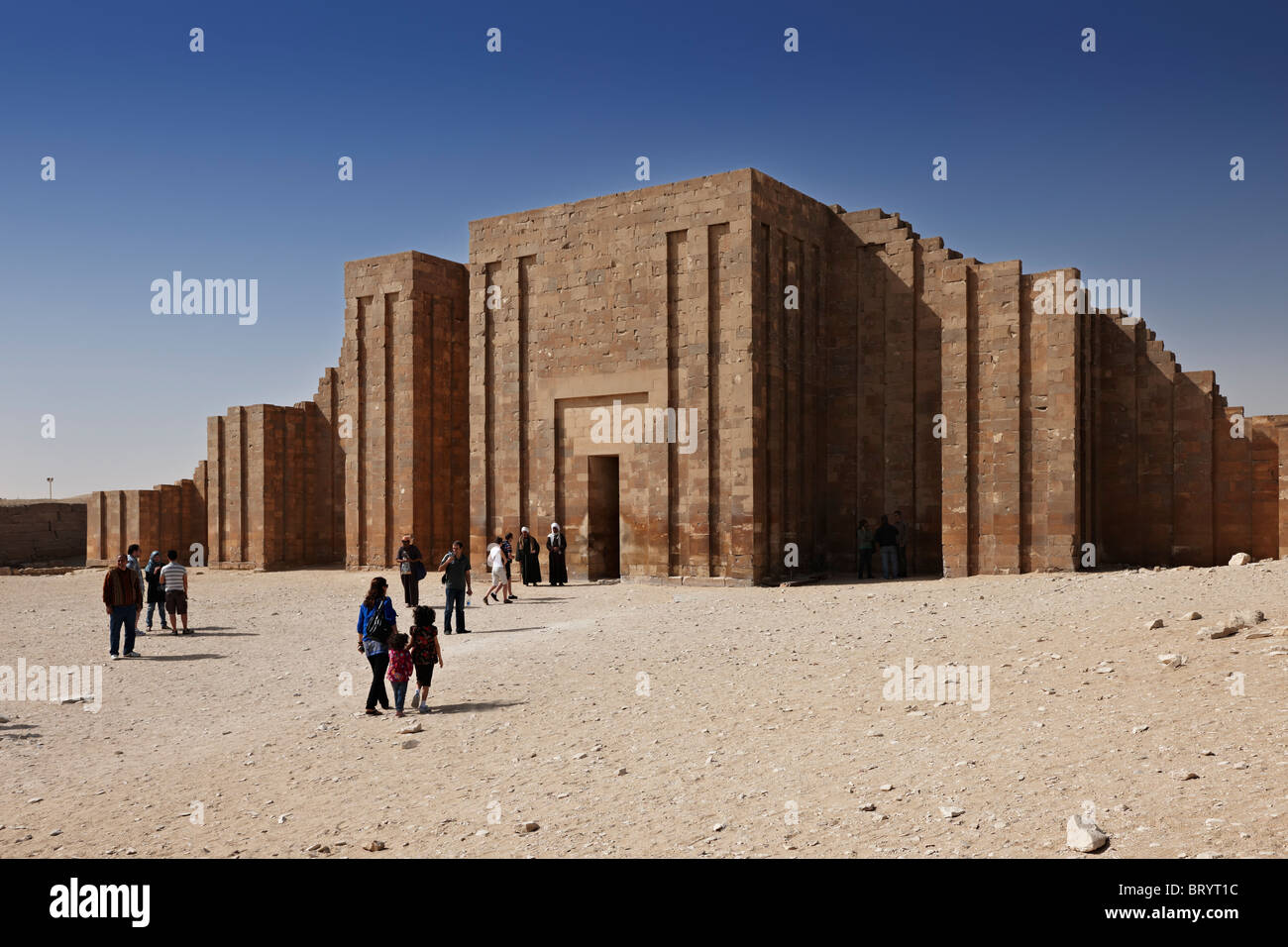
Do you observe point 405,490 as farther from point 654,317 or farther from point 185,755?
point 185,755

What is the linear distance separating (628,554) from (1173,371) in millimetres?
12738

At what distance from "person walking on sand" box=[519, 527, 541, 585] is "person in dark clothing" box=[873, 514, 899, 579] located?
799 centimetres

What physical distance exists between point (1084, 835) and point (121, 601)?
14.0 m

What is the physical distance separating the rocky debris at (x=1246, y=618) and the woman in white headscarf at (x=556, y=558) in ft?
48.3

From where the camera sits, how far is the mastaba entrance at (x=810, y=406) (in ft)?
65.0

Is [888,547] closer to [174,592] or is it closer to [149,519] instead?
[174,592]

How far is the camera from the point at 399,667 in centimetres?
1050

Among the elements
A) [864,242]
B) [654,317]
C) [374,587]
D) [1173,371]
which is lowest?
[374,587]

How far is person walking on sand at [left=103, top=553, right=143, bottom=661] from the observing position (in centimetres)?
1441

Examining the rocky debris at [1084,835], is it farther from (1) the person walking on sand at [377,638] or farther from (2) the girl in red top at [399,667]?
(1) the person walking on sand at [377,638]
